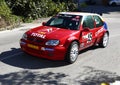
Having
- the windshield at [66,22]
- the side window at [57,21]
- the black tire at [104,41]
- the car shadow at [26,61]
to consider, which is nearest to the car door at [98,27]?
the black tire at [104,41]

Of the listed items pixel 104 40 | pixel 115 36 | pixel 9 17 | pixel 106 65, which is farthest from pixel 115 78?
pixel 9 17

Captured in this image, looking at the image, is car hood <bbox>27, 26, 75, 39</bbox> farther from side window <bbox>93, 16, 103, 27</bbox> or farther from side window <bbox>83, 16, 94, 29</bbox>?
side window <bbox>93, 16, 103, 27</bbox>

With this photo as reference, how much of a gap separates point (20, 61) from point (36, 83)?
7.51 ft

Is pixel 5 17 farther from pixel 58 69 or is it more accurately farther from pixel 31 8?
pixel 58 69

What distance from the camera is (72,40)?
10289 millimetres

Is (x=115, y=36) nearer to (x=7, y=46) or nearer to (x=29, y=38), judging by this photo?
(x=7, y=46)

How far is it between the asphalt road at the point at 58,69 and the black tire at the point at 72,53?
168mm

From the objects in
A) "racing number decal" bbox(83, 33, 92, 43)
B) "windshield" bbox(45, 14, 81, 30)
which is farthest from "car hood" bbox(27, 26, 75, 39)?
"racing number decal" bbox(83, 33, 92, 43)

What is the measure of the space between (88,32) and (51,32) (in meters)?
1.65

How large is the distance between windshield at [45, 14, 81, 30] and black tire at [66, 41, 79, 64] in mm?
787

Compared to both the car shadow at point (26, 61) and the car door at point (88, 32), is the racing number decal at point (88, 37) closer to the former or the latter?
the car door at point (88, 32)

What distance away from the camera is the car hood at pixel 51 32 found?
33.1 ft

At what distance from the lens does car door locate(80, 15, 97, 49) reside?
11.1 metres

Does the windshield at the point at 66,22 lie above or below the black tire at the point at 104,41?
above
